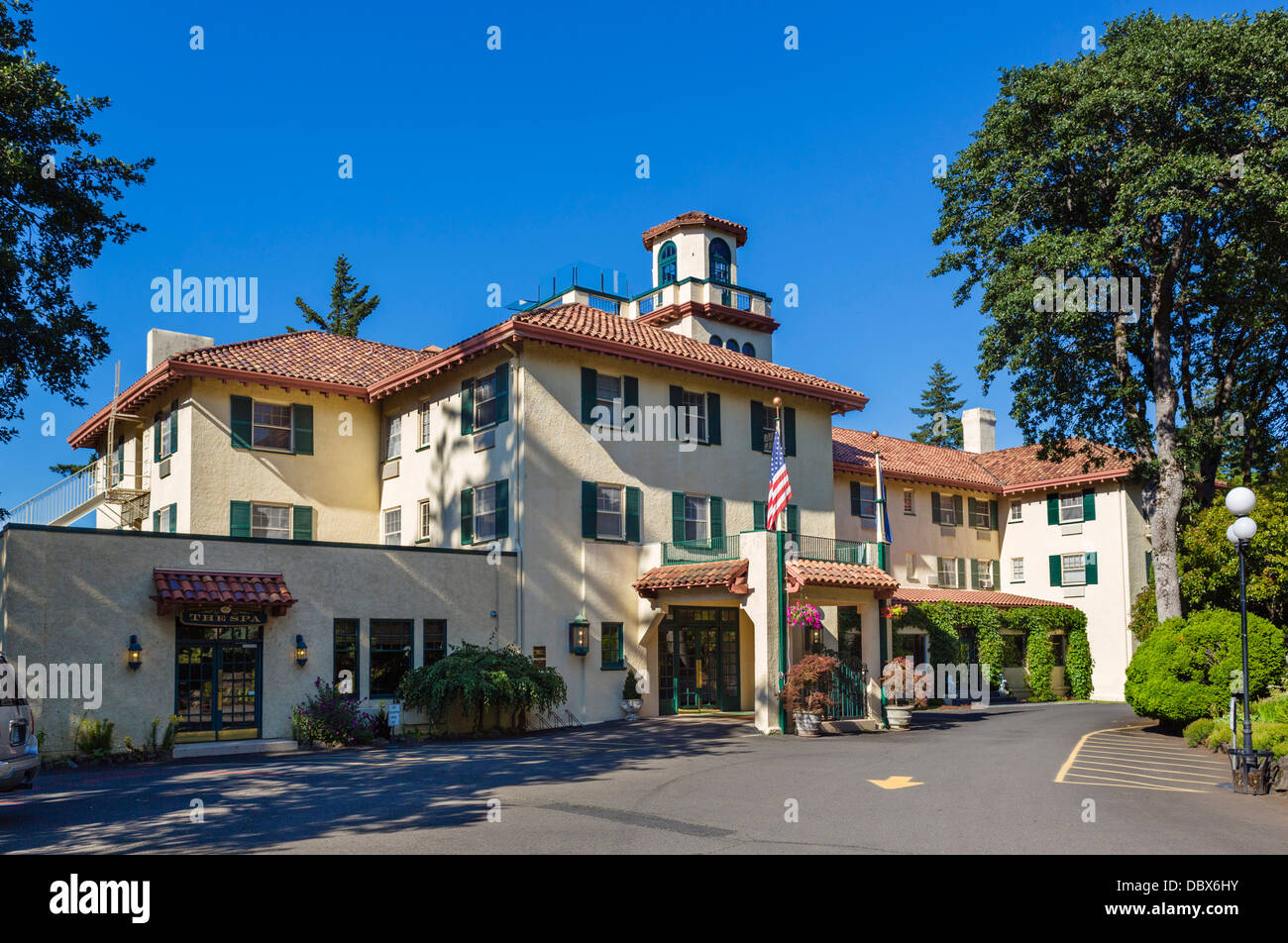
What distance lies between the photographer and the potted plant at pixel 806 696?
23.3 m

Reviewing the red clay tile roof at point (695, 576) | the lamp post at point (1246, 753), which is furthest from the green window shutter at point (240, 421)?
Answer: the lamp post at point (1246, 753)

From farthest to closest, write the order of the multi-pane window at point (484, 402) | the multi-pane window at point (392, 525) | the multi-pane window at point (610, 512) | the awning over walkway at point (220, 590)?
the multi-pane window at point (392, 525), the multi-pane window at point (610, 512), the multi-pane window at point (484, 402), the awning over walkway at point (220, 590)

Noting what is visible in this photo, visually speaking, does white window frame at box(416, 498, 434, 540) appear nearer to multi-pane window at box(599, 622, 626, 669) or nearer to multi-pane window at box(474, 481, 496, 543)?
multi-pane window at box(474, 481, 496, 543)

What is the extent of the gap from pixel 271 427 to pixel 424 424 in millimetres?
4080

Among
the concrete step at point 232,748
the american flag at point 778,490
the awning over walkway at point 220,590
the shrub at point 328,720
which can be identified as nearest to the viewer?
the concrete step at point 232,748

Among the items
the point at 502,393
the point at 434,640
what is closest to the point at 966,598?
the point at 502,393

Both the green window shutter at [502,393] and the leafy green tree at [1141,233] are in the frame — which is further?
the green window shutter at [502,393]

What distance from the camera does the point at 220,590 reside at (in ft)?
68.5

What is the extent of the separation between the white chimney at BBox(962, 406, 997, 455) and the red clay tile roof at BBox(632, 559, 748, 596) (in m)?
26.2

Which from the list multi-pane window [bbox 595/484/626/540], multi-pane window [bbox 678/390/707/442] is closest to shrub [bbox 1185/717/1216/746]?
multi-pane window [bbox 595/484/626/540]

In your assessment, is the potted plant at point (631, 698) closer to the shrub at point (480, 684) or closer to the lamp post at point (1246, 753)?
the shrub at point (480, 684)

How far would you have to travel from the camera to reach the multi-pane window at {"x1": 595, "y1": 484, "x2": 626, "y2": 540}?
2647cm

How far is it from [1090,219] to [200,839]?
77.2 feet

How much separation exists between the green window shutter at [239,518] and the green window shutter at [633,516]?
32.8 feet
